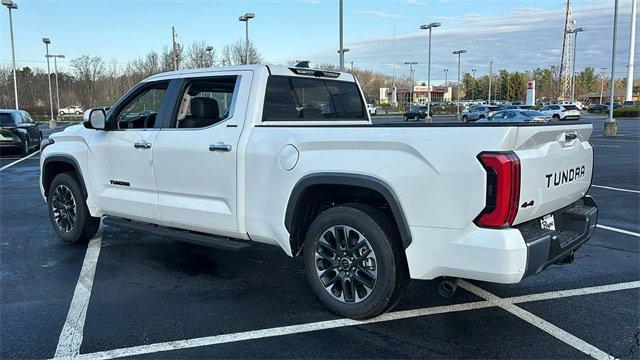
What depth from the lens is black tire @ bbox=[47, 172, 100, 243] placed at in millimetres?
6098

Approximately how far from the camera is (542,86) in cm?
13288

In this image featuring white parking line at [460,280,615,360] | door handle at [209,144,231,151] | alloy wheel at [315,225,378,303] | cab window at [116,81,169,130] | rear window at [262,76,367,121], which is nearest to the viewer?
white parking line at [460,280,615,360]

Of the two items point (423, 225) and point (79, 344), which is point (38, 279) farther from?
point (423, 225)

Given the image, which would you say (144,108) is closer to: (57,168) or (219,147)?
(57,168)

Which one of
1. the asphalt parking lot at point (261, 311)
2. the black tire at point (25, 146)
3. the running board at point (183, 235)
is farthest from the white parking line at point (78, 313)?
the black tire at point (25, 146)

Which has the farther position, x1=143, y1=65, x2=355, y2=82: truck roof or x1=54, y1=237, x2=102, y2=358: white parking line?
x1=143, y1=65, x2=355, y2=82: truck roof

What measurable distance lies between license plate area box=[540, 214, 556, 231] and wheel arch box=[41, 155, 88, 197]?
4.72 m

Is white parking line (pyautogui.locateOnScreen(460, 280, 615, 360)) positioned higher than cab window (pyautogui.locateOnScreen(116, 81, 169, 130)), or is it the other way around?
cab window (pyautogui.locateOnScreen(116, 81, 169, 130))

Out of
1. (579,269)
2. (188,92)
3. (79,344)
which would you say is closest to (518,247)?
(579,269)

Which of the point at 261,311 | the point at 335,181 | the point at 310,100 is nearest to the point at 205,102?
the point at 310,100

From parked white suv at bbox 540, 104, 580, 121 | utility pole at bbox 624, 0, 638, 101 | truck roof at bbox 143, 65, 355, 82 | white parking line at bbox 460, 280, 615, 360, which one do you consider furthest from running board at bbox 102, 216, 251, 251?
parked white suv at bbox 540, 104, 580, 121

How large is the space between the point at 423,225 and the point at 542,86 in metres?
142

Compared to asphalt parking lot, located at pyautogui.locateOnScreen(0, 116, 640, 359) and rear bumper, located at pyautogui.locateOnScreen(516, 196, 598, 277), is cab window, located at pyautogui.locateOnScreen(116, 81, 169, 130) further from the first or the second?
rear bumper, located at pyautogui.locateOnScreen(516, 196, 598, 277)

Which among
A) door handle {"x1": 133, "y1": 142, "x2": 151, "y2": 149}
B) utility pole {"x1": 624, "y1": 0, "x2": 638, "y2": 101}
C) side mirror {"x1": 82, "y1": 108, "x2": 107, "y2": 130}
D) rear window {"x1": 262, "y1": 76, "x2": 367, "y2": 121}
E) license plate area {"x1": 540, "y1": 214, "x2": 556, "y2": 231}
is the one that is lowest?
license plate area {"x1": 540, "y1": 214, "x2": 556, "y2": 231}
